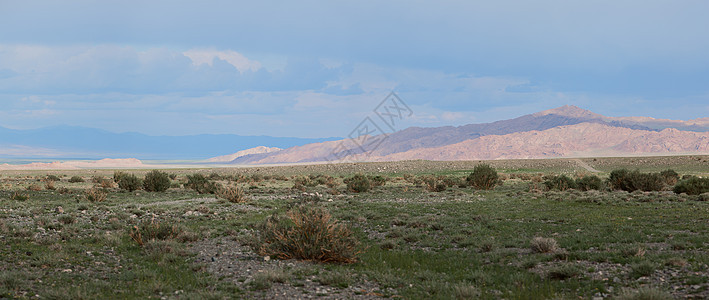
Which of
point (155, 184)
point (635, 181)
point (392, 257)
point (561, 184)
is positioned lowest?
point (392, 257)

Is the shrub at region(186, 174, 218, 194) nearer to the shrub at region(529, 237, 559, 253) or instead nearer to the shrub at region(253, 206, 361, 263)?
the shrub at region(253, 206, 361, 263)

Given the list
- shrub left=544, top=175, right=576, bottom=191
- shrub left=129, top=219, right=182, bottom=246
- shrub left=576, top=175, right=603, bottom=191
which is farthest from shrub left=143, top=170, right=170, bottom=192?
shrub left=576, top=175, right=603, bottom=191

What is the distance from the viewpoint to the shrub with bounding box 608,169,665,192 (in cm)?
3259

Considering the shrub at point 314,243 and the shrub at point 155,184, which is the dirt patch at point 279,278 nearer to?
the shrub at point 314,243

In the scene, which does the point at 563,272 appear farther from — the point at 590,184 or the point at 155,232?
the point at 590,184

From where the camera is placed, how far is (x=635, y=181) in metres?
33.3

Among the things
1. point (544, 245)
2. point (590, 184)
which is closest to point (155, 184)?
point (590, 184)

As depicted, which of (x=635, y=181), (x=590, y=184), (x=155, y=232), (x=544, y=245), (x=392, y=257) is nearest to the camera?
(x=544, y=245)

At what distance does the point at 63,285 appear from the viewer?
32.0 feet

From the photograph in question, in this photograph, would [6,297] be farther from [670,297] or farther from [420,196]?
[420,196]

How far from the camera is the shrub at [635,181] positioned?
32.6 m

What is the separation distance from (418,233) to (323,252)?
5405 mm

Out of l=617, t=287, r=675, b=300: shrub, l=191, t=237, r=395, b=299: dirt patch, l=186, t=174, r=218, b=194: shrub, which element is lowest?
l=191, t=237, r=395, b=299: dirt patch

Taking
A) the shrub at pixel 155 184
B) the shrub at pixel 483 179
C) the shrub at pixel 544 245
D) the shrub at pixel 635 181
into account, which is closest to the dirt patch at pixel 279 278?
the shrub at pixel 544 245
